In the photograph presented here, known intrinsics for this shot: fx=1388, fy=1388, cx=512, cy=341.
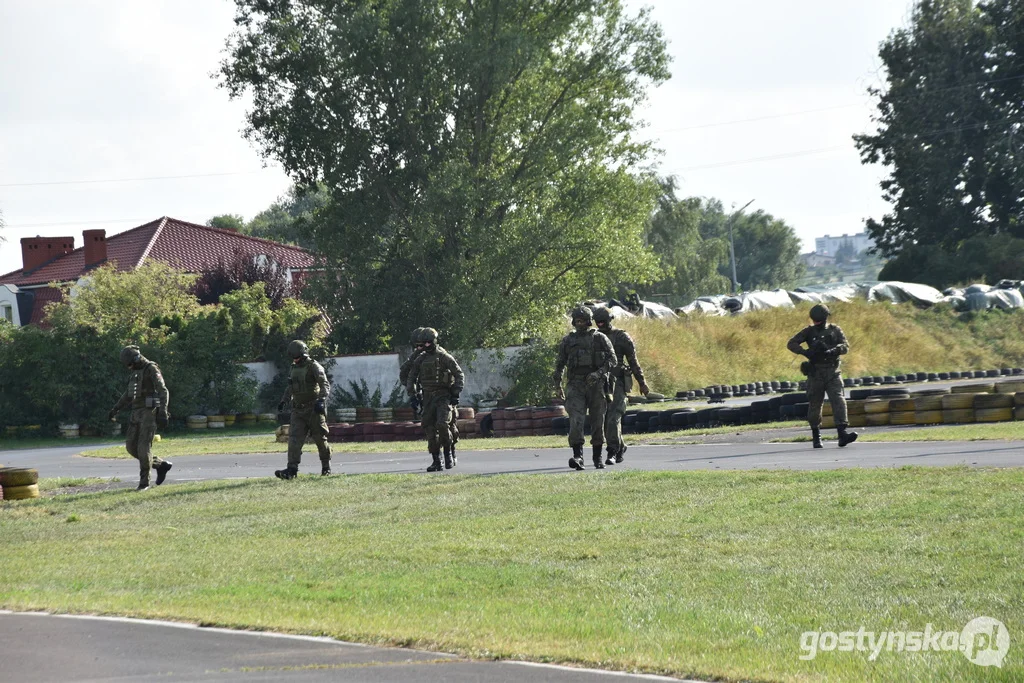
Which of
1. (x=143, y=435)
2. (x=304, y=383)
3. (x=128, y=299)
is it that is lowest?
(x=143, y=435)

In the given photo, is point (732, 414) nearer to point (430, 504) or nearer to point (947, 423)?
point (947, 423)

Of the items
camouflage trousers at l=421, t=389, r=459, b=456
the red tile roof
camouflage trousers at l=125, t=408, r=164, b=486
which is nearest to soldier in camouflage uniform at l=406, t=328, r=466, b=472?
camouflage trousers at l=421, t=389, r=459, b=456

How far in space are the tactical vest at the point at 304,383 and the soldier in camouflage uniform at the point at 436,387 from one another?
4.35ft

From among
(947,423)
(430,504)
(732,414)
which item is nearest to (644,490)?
(430,504)

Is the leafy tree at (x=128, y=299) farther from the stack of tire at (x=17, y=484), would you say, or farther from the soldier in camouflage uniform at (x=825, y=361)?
the soldier in camouflage uniform at (x=825, y=361)

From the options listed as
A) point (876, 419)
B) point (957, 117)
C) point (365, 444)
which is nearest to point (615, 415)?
point (876, 419)

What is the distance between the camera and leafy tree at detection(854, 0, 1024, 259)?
73.3 metres

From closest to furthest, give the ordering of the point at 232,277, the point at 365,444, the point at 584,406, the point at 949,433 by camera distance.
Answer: the point at 584,406 < the point at 949,433 < the point at 365,444 < the point at 232,277

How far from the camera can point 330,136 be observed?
43250 mm

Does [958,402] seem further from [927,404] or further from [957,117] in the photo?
[957,117]

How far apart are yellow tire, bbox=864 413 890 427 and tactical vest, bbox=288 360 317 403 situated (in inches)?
411

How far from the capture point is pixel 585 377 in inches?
704

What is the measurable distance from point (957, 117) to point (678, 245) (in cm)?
3011

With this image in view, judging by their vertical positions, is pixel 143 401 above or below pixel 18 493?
above
